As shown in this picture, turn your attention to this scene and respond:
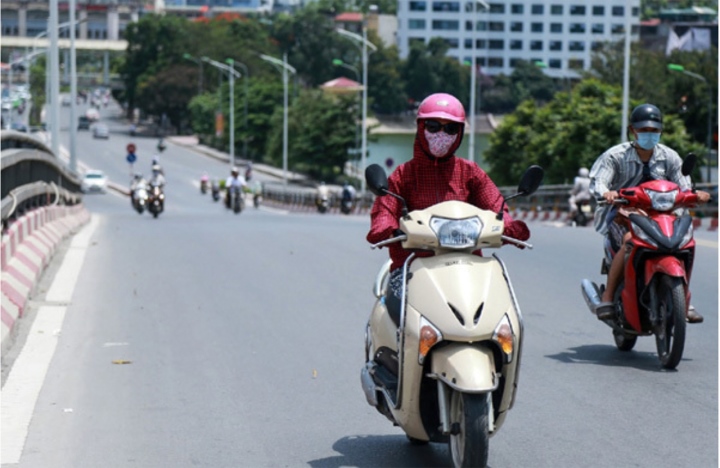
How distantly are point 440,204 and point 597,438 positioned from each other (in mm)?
1807

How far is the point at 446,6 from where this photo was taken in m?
152

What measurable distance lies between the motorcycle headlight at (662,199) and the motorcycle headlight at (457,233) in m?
3.59

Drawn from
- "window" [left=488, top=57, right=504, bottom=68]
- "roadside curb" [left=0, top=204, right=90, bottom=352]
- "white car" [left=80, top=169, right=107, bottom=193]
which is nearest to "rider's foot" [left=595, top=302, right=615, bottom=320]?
"roadside curb" [left=0, top=204, right=90, bottom=352]

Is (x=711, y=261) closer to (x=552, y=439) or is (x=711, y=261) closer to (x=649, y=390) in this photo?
(x=649, y=390)

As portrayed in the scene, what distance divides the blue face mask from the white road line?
4228mm

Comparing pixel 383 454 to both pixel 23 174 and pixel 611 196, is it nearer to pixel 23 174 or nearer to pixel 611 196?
pixel 611 196

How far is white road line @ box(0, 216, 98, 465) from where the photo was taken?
7590mm

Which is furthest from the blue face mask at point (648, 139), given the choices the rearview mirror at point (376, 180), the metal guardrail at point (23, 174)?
the metal guardrail at point (23, 174)

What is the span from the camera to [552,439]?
7613 millimetres

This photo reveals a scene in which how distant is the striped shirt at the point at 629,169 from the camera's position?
1030 cm

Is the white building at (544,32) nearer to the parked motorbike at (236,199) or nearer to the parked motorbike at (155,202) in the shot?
the parked motorbike at (236,199)

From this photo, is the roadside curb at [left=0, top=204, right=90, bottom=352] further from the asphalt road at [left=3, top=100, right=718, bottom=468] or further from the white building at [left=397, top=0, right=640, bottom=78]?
the white building at [left=397, top=0, right=640, bottom=78]

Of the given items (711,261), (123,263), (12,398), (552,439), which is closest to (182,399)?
(12,398)

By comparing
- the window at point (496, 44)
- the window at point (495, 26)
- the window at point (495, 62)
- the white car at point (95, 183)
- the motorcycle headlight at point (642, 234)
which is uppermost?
the window at point (495, 26)
